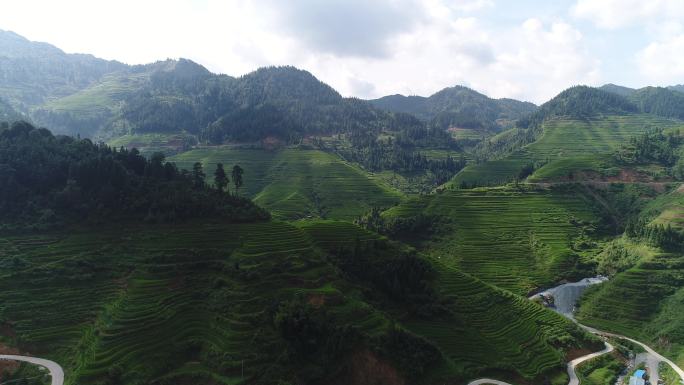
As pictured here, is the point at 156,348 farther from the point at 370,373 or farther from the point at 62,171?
the point at 62,171

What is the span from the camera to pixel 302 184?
161125 millimetres

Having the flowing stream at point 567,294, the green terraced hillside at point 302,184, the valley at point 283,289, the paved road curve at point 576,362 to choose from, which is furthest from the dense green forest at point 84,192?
the flowing stream at point 567,294

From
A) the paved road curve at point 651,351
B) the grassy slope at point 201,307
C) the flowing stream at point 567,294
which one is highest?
the grassy slope at point 201,307

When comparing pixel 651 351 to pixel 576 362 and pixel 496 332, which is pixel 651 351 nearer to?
pixel 576 362

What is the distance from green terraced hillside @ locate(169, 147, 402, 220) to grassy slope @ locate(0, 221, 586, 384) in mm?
61402

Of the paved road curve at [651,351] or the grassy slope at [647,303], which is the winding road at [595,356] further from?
the grassy slope at [647,303]

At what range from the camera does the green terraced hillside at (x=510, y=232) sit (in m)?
90.4

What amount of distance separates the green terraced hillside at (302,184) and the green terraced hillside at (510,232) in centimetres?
2821

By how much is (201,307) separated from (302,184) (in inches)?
4305

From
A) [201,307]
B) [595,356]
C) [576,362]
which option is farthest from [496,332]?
[201,307]

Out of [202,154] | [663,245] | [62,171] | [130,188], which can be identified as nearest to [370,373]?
[130,188]

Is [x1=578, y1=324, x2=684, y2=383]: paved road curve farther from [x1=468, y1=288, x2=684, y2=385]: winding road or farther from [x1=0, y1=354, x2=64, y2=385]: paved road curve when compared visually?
[x1=0, y1=354, x2=64, y2=385]: paved road curve

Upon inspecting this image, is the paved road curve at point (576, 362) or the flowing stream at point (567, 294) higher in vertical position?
the flowing stream at point (567, 294)

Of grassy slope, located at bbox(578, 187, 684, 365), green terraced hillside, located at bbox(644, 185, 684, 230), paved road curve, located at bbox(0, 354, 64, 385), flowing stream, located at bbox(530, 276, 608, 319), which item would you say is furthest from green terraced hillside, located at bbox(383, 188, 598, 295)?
paved road curve, located at bbox(0, 354, 64, 385)
